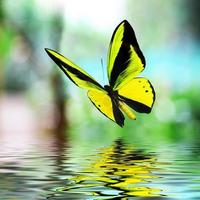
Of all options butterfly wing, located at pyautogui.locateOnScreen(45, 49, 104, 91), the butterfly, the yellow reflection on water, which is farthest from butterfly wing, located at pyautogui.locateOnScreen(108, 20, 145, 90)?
the yellow reflection on water

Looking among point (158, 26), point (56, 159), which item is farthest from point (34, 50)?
point (56, 159)

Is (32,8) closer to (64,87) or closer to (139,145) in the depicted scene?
(64,87)

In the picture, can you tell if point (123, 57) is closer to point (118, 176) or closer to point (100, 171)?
point (100, 171)

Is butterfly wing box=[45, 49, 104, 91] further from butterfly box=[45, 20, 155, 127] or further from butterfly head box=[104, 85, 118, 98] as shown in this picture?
butterfly head box=[104, 85, 118, 98]

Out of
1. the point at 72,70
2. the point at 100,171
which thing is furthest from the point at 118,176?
the point at 72,70

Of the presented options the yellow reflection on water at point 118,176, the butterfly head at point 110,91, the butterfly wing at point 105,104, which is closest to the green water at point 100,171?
the yellow reflection on water at point 118,176

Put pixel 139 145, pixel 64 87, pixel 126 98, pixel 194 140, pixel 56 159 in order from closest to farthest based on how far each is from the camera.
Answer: pixel 56 159
pixel 126 98
pixel 139 145
pixel 194 140
pixel 64 87
